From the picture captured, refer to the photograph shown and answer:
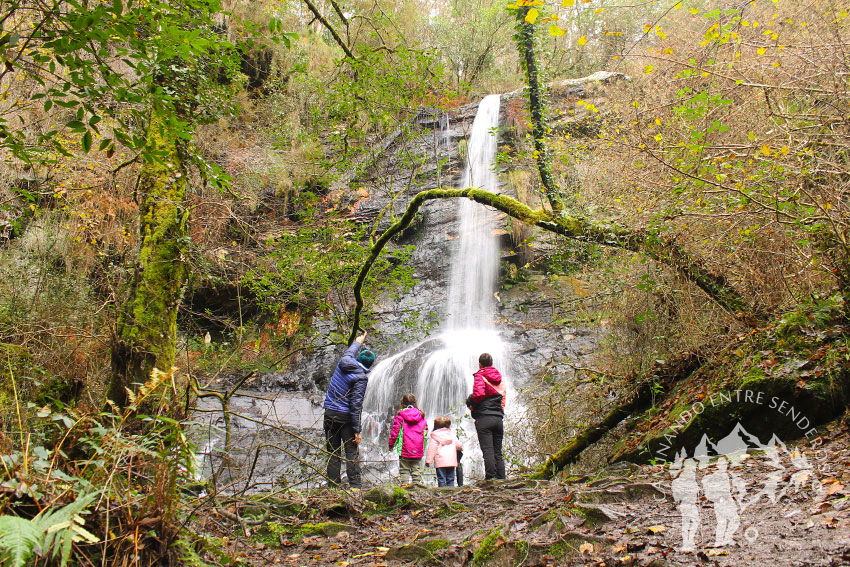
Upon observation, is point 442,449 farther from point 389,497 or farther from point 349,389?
point 389,497

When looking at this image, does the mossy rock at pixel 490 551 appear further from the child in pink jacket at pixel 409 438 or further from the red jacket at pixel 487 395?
the child in pink jacket at pixel 409 438

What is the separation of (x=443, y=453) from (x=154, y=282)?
4384mm

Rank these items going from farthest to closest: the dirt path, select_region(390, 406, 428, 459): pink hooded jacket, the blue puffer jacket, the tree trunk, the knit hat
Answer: select_region(390, 406, 428, 459): pink hooded jacket < the knit hat < the blue puffer jacket < the tree trunk < the dirt path

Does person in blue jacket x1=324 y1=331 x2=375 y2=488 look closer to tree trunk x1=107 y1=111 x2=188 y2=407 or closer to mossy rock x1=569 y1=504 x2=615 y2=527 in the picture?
tree trunk x1=107 y1=111 x2=188 y2=407

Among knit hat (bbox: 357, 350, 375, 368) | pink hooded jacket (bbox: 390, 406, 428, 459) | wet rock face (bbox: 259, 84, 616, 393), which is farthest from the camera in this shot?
wet rock face (bbox: 259, 84, 616, 393)


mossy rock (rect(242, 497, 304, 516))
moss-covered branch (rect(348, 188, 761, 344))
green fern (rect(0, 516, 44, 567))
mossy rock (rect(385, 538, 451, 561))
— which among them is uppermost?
moss-covered branch (rect(348, 188, 761, 344))

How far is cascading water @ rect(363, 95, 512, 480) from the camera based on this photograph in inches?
420

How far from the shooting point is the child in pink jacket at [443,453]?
6855 mm

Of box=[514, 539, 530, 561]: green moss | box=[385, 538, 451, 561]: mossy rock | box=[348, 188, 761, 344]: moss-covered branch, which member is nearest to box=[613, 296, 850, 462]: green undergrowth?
box=[348, 188, 761, 344]: moss-covered branch

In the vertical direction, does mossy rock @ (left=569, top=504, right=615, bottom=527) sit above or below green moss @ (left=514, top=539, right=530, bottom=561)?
above

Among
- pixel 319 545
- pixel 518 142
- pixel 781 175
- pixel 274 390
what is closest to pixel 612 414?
pixel 781 175

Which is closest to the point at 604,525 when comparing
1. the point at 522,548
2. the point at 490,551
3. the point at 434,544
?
the point at 522,548

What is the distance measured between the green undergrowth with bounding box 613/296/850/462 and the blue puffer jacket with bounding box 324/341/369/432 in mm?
3170

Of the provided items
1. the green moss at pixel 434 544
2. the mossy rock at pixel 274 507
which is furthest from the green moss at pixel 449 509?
the mossy rock at pixel 274 507
